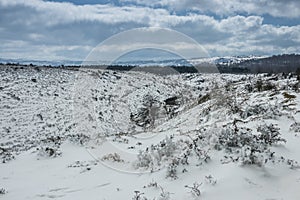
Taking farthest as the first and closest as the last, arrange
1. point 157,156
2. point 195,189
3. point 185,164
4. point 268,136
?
1. point 157,156
2. point 268,136
3. point 185,164
4. point 195,189

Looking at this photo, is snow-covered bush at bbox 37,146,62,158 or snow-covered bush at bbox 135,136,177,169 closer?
snow-covered bush at bbox 135,136,177,169

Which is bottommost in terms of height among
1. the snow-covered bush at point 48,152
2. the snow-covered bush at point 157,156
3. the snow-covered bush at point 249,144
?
the snow-covered bush at point 48,152

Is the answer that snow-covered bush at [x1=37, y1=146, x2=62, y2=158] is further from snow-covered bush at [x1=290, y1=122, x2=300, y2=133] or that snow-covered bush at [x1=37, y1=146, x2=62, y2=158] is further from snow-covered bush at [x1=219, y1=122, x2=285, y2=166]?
snow-covered bush at [x1=290, y1=122, x2=300, y2=133]

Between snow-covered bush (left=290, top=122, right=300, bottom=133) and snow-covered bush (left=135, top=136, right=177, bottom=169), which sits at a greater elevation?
snow-covered bush (left=290, top=122, right=300, bottom=133)

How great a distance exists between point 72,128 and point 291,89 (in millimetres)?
14553

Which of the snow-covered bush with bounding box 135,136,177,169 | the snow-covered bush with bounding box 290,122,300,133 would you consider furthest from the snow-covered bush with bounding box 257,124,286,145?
the snow-covered bush with bounding box 135,136,177,169

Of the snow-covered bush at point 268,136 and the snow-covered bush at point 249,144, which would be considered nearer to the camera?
the snow-covered bush at point 249,144

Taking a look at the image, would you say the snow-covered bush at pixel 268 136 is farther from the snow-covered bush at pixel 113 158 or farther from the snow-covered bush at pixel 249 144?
the snow-covered bush at pixel 113 158

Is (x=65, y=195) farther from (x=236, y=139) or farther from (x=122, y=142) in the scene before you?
(x=122, y=142)

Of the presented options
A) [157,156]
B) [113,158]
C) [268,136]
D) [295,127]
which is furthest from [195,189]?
[295,127]

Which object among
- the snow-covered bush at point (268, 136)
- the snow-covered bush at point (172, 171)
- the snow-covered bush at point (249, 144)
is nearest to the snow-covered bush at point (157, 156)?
the snow-covered bush at point (172, 171)

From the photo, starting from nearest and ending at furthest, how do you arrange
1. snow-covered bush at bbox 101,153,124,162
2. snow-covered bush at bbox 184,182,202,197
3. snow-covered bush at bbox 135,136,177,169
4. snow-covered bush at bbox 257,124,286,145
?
1. snow-covered bush at bbox 184,182,202,197
2. snow-covered bush at bbox 257,124,286,145
3. snow-covered bush at bbox 135,136,177,169
4. snow-covered bush at bbox 101,153,124,162

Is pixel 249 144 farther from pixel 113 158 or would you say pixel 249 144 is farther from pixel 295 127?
pixel 113 158

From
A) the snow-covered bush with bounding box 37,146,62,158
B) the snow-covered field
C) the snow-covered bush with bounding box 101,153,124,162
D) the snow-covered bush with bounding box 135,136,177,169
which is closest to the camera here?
the snow-covered field
